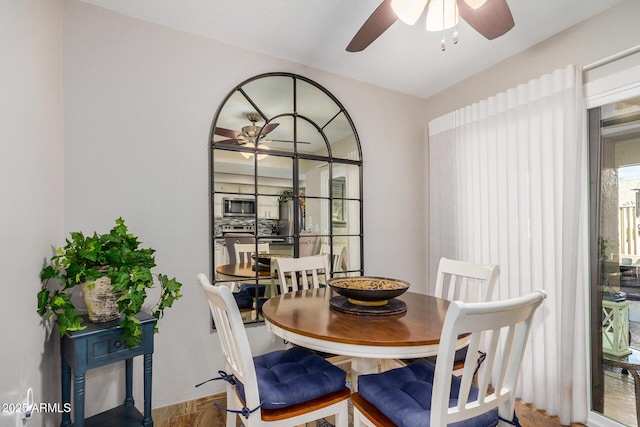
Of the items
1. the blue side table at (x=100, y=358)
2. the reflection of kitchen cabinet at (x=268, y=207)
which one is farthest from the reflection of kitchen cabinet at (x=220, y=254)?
the blue side table at (x=100, y=358)

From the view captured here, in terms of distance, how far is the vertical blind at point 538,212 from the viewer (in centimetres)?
206

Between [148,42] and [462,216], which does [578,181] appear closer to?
[462,216]

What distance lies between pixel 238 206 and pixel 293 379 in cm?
134

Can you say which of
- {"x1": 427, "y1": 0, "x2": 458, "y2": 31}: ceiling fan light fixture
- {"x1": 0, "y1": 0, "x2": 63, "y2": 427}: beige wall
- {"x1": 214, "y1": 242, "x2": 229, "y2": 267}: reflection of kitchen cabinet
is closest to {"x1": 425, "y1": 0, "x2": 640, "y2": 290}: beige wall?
{"x1": 427, "y1": 0, "x2": 458, "y2": 31}: ceiling fan light fixture

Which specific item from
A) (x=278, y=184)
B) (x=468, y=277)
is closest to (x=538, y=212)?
(x=468, y=277)

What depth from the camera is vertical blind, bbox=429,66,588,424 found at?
2064mm

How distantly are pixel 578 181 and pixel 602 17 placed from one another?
104 centimetres

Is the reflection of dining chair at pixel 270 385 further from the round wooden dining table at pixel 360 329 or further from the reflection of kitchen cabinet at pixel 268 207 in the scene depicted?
the reflection of kitchen cabinet at pixel 268 207

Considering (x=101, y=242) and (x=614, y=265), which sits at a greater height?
(x=101, y=242)

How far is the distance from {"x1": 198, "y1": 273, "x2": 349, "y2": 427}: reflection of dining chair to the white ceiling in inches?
67.2

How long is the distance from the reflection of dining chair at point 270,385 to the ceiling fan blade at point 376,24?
5.06 ft

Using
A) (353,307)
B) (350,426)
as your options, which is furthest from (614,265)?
(350,426)

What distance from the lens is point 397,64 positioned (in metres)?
2.72

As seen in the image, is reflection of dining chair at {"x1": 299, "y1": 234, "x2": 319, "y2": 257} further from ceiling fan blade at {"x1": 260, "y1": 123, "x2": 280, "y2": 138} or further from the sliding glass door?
the sliding glass door
